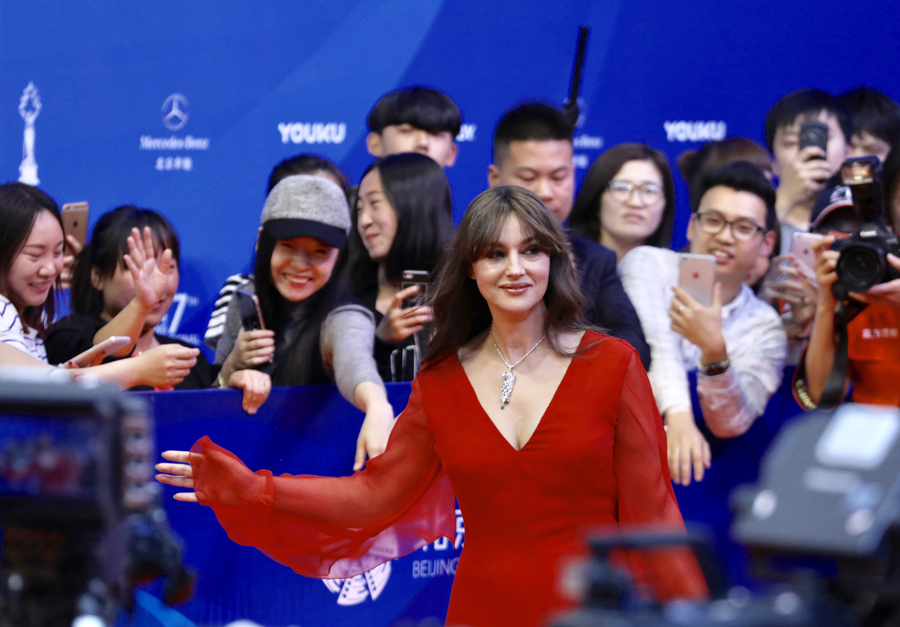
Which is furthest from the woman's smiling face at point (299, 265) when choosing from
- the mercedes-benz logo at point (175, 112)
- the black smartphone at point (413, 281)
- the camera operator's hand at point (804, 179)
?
the camera operator's hand at point (804, 179)

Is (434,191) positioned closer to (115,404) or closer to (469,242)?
(469,242)

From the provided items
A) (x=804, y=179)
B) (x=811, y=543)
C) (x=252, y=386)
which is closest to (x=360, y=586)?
(x=252, y=386)

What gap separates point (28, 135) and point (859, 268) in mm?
4067

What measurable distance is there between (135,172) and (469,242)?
315 centimetres

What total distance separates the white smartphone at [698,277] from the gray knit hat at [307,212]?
139cm

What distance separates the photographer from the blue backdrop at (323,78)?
533cm

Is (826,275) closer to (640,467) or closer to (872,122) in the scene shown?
(640,467)

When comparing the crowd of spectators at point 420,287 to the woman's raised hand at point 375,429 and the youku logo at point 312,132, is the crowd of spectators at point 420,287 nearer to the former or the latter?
the woman's raised hand at point 375,429

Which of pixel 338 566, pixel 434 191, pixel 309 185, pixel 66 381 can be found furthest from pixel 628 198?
pixel 66 381

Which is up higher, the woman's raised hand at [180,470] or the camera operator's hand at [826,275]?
the camera operator's hand at [826,275]

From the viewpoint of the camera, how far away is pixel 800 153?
5242mm

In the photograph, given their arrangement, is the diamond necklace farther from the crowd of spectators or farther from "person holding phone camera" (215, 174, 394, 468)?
"person holding phone camera" (215, 174, 394, 468)

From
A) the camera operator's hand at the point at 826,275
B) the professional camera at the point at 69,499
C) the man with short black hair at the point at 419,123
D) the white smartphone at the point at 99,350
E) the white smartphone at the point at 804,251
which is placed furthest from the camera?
the man with short black hair at the point at 419,123

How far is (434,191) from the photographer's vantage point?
4.27 metres
